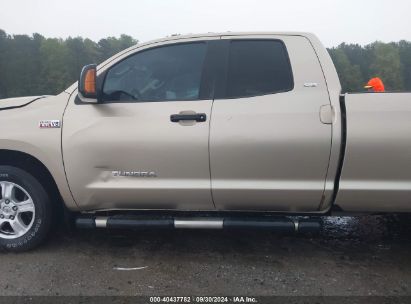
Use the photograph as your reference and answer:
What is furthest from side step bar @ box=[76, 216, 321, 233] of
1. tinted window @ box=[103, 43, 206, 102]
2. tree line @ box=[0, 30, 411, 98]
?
tree line @ box=[0, 30, 411, 98]

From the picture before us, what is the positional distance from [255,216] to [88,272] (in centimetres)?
140

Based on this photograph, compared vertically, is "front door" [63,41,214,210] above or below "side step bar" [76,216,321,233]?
above

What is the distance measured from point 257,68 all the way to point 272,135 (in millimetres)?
594

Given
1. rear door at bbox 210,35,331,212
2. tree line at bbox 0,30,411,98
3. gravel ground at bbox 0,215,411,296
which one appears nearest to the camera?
gravel ground at bbox 0,215,411,296

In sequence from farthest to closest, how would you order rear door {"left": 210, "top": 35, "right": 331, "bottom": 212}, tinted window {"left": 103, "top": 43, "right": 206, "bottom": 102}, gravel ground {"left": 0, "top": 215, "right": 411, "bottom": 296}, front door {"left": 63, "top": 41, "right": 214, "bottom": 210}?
tinted window {"left": 103, "top": 43, "right": 206, "bottom": 102}
front door {"left": 63, "top": 41, "right": 214, "bottom": 210}
rear door {"left": 210, "top": 35, "right": 331, "bottom": 212}
gravel ground {"left": 0, "top": 215, "right": 411, "bottom": 296}

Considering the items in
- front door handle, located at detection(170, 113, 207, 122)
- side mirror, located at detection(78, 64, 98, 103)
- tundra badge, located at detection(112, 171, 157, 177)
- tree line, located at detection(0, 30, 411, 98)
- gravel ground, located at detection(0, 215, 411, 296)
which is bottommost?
tree line, located at detection(0, 30, 411, 98)

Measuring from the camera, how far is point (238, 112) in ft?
10.6

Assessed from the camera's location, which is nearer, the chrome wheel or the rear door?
the rear door

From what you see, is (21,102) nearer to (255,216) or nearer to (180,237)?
(180,237)

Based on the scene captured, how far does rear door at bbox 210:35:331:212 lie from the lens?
10.4ft

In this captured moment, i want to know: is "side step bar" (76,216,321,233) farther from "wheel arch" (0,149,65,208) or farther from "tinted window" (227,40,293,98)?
"tinted window" (227,40,293,98)

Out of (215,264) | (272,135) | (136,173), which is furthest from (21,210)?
(272,135)

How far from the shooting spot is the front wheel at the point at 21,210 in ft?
11.4

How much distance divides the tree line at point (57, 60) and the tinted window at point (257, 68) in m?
55.8
